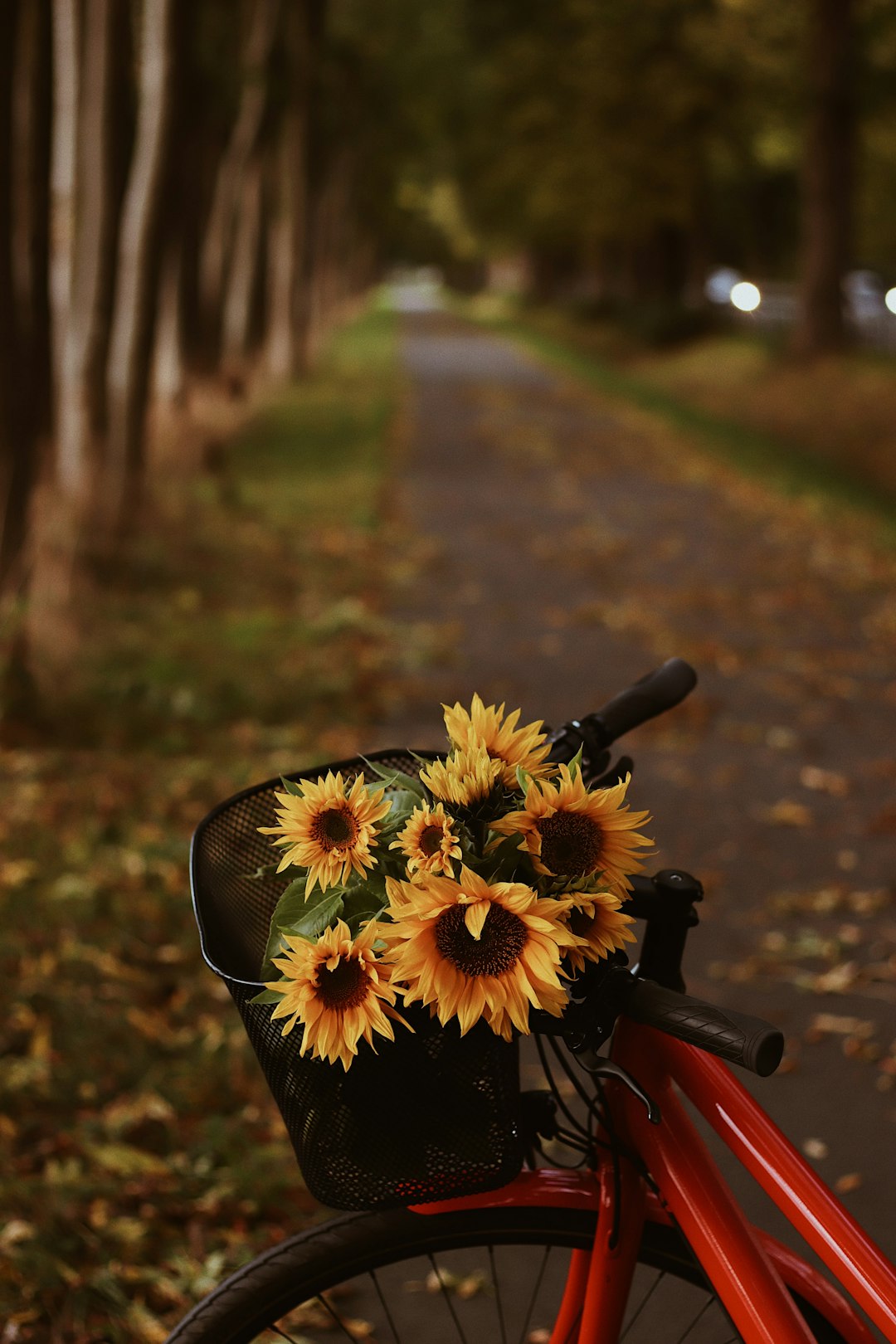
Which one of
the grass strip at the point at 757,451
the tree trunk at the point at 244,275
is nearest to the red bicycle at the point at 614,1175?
the grass strip at the point at 757,451

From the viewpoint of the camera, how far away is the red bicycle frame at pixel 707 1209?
1.55 metres

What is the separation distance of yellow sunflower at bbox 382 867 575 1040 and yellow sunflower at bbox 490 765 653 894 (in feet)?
0.27

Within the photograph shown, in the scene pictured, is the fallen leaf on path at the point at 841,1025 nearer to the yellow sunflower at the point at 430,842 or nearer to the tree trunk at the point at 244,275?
the yellow sunflower at the point at 430,842

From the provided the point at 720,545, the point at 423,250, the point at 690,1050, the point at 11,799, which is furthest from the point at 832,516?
the point at 423,250

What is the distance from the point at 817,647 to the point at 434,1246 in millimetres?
7387

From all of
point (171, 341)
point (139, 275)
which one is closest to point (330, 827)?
point (139, 275)

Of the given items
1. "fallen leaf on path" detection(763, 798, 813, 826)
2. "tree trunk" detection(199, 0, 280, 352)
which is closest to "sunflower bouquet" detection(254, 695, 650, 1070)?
"fallen leaf on path" detection(763, 798, 813, 826)

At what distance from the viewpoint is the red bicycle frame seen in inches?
60.9

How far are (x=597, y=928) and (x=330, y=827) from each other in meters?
0.32

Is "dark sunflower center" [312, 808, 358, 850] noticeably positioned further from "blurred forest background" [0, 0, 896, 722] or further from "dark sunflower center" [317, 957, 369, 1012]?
"blurred forest background" [0, 0, 896, 722]

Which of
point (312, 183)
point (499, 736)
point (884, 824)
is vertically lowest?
point (884, 824)

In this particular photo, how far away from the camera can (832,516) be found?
43.2ft

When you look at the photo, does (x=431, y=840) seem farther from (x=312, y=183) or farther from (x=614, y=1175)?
(x=312, y=183)

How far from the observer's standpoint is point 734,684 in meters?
8.04
